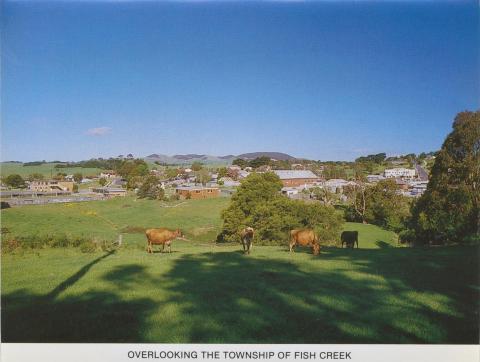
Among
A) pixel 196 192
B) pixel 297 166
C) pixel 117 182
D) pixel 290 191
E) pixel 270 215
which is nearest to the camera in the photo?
pixel 270 215

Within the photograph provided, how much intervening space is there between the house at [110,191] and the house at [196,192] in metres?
4.24

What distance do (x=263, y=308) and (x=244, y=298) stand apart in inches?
21.9

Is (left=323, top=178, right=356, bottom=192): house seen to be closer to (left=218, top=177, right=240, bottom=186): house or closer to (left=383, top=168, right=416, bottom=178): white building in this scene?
(left=383, top=168, right=416, bottom=178): white building

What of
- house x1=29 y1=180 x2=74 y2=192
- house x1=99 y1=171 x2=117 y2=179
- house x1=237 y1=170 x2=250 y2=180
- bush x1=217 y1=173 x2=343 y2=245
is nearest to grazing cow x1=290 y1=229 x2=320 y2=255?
bush x1=217 y1=173 x2=343 y2=245

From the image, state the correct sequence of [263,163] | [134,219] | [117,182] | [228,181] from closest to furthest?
1. [134,219]
2. [117,182]
3. [263,163]
4. [228,181]

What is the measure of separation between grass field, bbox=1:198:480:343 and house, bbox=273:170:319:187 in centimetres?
1893

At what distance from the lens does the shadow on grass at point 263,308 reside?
17.0 ft

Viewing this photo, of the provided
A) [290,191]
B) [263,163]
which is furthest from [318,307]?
[290,191]

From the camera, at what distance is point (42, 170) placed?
1709 centimetres

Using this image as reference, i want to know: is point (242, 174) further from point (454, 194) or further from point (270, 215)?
point (454, 194)

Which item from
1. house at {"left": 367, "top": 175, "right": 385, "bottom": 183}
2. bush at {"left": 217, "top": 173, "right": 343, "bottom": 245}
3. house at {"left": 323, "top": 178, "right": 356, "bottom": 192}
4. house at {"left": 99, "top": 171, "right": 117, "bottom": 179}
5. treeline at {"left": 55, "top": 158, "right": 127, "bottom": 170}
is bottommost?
bush at {"left": 217, "top": 173, "right": 343, "bottom": 245}

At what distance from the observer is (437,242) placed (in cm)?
1609

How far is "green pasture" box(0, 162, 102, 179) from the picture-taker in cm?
1008

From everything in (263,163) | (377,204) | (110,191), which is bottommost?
(377,204)
